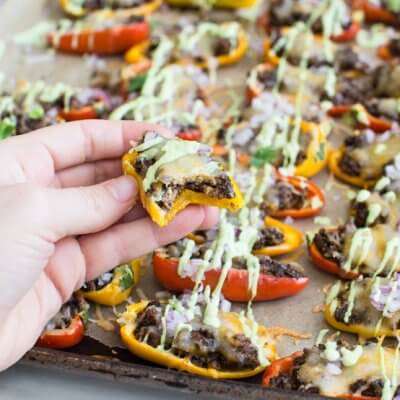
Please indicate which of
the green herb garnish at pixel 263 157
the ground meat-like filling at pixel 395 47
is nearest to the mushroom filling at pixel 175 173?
the green herb garnish at pixel 263 157

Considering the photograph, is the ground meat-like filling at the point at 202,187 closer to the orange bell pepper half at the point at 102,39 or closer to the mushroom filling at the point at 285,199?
the mushroom filling at the point at 285,199

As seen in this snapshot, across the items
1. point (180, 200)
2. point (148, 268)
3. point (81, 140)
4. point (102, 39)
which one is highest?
point (81, 140)

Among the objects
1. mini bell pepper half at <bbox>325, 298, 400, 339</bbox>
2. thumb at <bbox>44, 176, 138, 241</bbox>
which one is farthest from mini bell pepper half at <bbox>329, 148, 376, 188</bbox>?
thumb at <bbox>44, 176, 138, 241</bbox>

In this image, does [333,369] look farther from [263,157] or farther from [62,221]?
[263,157]

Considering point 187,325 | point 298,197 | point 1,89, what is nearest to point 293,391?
point 187,325

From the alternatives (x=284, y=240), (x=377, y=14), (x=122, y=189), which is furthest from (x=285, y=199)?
(x=377, y=14)

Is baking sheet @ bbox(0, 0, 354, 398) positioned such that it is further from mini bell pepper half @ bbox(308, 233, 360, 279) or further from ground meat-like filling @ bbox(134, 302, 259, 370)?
ground meat-like filling @ bbox(134, 302, 259, 370)
